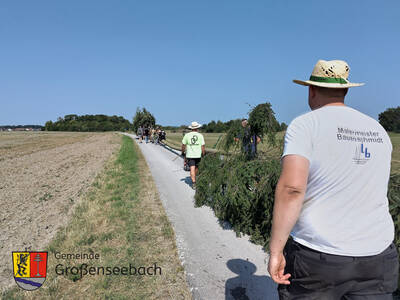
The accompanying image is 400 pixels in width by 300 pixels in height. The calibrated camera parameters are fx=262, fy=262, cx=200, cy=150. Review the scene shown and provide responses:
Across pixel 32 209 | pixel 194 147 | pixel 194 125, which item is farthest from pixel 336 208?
pixel 32 209

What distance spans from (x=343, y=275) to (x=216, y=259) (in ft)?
7.77

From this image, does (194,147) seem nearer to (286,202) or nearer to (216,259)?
(216,259)

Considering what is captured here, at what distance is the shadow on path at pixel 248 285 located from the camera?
2753 mm

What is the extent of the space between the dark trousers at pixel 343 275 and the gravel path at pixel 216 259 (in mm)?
1589

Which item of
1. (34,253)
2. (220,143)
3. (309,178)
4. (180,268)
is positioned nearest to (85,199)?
(34,253)

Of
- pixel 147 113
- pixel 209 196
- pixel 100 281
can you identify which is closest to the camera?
pixel 100 281

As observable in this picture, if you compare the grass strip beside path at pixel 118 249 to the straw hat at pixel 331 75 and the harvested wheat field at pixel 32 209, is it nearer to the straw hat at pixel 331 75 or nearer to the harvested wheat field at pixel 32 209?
the harvested wheat field at pixel 32 209

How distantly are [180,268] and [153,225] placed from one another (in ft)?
4.79

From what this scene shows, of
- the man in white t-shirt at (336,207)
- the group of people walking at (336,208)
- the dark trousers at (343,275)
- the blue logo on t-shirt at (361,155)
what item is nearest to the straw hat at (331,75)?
the group of people walking at (336,208)

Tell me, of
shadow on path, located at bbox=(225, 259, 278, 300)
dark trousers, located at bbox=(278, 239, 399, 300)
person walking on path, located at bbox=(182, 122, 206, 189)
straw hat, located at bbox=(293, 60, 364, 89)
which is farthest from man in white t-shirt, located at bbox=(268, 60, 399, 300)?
person walking on path, located at bbox=(182, 122, 206, 189)

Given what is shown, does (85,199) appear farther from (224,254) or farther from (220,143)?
(224,254)

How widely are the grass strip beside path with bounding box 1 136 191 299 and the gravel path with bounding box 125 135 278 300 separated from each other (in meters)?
0.17

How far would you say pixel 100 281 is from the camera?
3.01 meters

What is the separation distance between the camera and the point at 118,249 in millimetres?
3719
